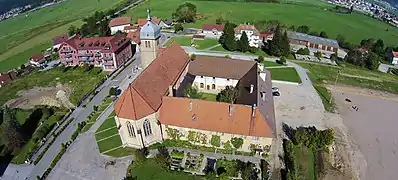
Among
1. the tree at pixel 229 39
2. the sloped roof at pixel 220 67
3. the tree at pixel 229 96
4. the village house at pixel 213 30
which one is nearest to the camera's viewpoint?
the tree at pixel 229 96

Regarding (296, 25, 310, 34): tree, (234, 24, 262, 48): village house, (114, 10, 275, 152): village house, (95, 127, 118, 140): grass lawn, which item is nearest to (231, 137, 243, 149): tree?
(114, 10, 275, 152): village house

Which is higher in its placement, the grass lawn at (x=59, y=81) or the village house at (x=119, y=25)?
the village house at (x=119, y=25)

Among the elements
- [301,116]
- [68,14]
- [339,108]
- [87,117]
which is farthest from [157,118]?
[68,14]

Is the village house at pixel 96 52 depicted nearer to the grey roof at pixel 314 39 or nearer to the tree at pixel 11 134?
the tree at pixel 11 134

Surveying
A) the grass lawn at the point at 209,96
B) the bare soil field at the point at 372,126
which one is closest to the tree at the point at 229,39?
the grass lawn at the point at 209,96

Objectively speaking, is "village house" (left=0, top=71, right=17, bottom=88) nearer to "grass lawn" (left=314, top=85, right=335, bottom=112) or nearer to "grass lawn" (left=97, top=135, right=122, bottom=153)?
"grass lawn" (left=97, top=135, right=122, bottom=153)

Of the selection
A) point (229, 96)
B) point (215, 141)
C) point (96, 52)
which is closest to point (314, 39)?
point (229, 96)

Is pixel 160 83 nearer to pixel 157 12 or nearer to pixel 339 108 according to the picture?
pixel 339 108
